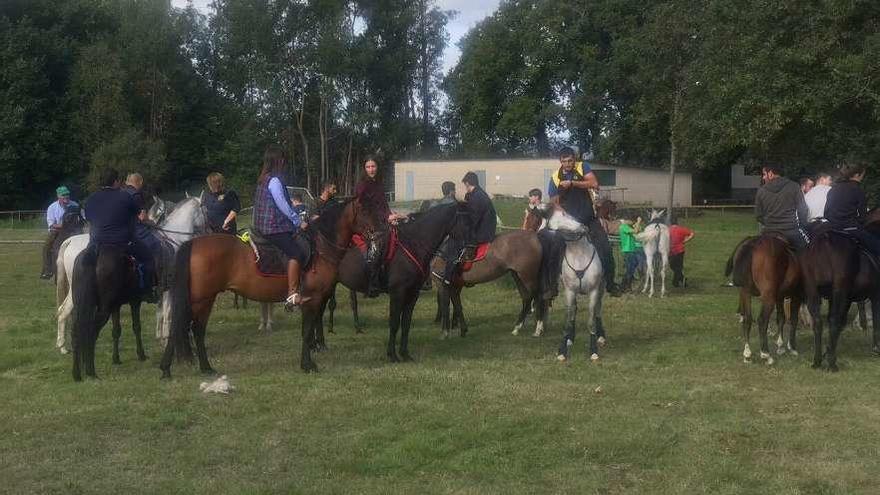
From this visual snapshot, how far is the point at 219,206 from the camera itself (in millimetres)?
13008

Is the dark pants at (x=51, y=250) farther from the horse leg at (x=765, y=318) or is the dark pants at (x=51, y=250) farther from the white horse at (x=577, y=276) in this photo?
the horse leg at (x=765, y=318)

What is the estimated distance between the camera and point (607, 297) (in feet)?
55.3

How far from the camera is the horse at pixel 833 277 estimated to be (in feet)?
33.6

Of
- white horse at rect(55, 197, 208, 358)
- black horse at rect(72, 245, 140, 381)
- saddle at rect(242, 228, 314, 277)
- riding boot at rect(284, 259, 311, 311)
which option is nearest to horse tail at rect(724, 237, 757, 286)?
saddle at rect(242, 228, 314, 277)

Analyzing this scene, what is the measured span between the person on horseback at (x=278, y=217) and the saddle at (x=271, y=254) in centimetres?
7

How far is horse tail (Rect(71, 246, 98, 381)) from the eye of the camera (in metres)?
→ 9.70

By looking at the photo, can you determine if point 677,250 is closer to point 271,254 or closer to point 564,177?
point 564,177

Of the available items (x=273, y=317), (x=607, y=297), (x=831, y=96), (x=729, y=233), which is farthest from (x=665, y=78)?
(x=273, y=317)

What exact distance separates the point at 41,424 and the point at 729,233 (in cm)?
2951

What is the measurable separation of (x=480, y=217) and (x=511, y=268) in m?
1.97

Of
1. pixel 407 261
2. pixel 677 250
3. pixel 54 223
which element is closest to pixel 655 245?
pixel 677 250

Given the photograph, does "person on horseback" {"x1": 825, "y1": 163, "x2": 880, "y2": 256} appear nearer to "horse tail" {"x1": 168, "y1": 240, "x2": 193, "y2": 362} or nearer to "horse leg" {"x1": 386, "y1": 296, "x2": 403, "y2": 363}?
"horse leg" {"x1": 386, "y1": 296, "x2": 403, "y2": 363}

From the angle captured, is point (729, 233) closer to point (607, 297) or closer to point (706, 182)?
point (607, 297)

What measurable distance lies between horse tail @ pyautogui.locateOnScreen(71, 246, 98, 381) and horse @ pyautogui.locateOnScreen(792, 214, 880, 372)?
7876mm
